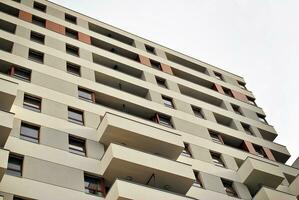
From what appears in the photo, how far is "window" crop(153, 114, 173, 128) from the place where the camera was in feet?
92.4

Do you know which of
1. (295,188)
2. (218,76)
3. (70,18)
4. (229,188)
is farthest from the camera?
(218,76)

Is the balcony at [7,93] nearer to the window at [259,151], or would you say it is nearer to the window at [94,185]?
the window at [94,185]

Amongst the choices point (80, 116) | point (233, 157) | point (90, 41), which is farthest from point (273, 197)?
point (90, 41)

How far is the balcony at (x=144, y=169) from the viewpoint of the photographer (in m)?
20.7

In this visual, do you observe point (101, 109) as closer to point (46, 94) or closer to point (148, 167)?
point (46, 94)

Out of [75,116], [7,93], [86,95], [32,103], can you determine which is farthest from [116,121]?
[7,93]

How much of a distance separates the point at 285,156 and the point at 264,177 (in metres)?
7.52

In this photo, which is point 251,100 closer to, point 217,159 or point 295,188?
point 217,159

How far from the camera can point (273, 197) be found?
80.1ft

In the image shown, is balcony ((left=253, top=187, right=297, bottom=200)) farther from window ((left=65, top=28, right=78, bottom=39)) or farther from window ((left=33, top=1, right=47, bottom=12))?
window ((left=33, top=1, right=47, bottom=12))

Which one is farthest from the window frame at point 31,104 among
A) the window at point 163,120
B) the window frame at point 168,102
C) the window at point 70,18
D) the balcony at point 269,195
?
the window at point 70,18

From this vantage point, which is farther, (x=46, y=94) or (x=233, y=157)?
(x=233, y=157)

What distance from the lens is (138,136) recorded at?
23203mm

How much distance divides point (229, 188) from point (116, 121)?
7.92 m
